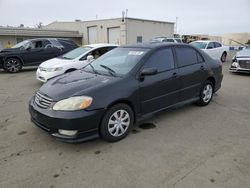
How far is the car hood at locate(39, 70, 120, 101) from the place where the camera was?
3516mm

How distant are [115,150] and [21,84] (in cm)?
653

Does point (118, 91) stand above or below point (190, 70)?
below

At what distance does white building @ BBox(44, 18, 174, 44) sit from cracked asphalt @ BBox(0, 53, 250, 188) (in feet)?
74.3

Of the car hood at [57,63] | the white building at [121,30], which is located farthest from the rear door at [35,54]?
the white building at [121,30]

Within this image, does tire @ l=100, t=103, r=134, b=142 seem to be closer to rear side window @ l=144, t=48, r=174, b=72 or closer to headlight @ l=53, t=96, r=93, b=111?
headlight @ l=53, t=96, r=93, b=111

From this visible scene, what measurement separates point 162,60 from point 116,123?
1593mm

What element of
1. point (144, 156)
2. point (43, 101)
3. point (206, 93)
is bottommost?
point (144, 156)

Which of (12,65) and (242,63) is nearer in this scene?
(242,63)

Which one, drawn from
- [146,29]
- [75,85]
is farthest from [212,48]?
[146,29]

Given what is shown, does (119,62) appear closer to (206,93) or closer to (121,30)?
(206,93)

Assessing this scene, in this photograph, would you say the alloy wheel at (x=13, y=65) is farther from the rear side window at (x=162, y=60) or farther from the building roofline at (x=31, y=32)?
the building roofline at (x=31, y=32)

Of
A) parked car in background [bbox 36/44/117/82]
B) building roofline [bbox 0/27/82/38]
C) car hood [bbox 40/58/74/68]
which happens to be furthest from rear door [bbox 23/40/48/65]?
building roofline [bbox 0/27/82/38]

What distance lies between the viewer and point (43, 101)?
364 centimetres

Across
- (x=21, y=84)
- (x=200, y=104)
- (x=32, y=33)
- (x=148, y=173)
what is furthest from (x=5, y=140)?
(x=32, y=33)
